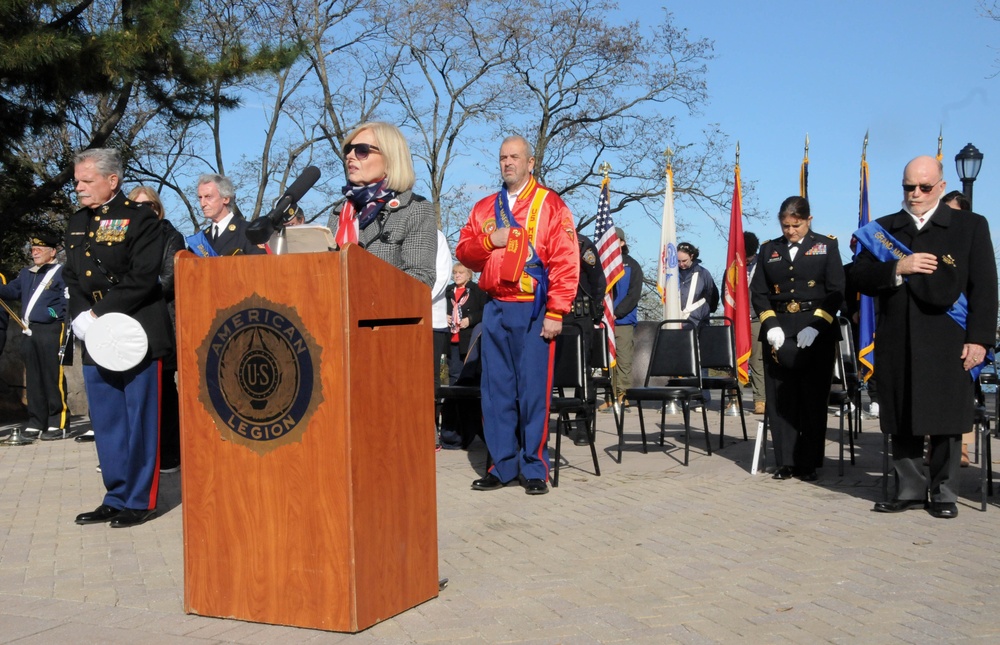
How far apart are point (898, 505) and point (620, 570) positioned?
93.4 inches

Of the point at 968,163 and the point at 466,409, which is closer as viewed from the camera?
the point at 466,409

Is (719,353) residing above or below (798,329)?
below

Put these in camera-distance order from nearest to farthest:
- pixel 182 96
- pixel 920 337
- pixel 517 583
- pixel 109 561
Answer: pixel 517 583, pixel 109 561, pixel 920 337, pixel 182 96

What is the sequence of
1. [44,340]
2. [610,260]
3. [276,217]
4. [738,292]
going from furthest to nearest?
[610,260] → [44,340] → [738,292] → [276,217]

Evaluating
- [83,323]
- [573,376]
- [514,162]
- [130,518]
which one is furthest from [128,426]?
[573,376]

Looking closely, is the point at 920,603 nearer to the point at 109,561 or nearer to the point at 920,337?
the point at 920,337

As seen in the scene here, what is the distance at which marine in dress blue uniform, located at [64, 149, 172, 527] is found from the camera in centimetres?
664

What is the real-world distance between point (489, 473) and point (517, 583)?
299 cm

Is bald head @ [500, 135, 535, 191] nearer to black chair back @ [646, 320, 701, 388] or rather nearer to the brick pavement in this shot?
the brick pavement

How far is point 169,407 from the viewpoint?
8586 mm

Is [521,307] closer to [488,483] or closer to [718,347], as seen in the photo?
[488,483]

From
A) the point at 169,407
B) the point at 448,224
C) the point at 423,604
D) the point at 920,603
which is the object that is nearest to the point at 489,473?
the point at 169,407

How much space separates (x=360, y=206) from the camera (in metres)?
5.91

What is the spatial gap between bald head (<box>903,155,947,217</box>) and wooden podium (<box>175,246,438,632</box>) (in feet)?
12.1
